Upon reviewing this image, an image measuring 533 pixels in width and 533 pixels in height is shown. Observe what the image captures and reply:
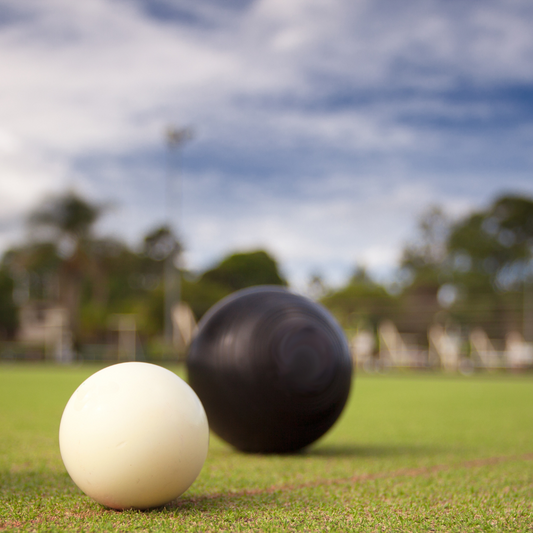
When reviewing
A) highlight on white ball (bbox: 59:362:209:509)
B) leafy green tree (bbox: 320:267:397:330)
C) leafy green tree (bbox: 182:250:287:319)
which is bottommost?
leafy green tree (bbox: 320:267:397:330)

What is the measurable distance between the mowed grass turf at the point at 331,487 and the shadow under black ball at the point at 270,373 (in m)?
0.32

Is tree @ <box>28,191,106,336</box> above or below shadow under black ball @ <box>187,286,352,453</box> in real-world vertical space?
above

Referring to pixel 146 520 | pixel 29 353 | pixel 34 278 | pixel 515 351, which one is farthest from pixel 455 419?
pixel 34 278

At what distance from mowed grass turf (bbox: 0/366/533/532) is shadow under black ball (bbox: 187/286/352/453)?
0.32m

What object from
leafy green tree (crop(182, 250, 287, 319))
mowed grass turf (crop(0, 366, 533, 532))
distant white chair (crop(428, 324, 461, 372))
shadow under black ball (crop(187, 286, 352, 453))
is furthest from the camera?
leafy green tree (crop(182, 250, 287, 319))

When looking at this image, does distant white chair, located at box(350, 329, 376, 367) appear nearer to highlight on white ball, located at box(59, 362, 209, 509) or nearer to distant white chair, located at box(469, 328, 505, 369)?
distant white chair, located at box(469, 328, 505, 369)

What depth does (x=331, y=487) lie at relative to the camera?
500 cm

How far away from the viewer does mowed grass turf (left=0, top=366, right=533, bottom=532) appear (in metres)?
3.82

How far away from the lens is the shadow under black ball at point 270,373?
19.9ft

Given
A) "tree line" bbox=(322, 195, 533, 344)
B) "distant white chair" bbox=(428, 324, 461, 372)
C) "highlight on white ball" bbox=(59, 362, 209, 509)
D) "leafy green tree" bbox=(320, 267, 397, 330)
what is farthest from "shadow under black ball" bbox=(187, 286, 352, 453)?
"tree line" bbox=(322, 195, 533, 344)

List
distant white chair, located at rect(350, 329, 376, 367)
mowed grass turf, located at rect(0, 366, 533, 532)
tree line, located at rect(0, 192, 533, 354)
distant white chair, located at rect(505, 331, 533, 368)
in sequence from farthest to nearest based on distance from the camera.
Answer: tree line, located at rect(0, 192, 533, 354)
distant white chair, located at rect(350, 329, 376, 367)
distant white chair, located at rect(505, 331, 533, 368)
mowed grass turf, located at rect(0, 366, 533, 532)

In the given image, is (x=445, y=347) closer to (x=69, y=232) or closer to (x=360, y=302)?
(x=360, y=302)

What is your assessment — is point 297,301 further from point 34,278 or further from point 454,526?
point 34,278

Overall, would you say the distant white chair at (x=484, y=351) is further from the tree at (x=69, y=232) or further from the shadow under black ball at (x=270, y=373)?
the tree at (x=69, y=232)
